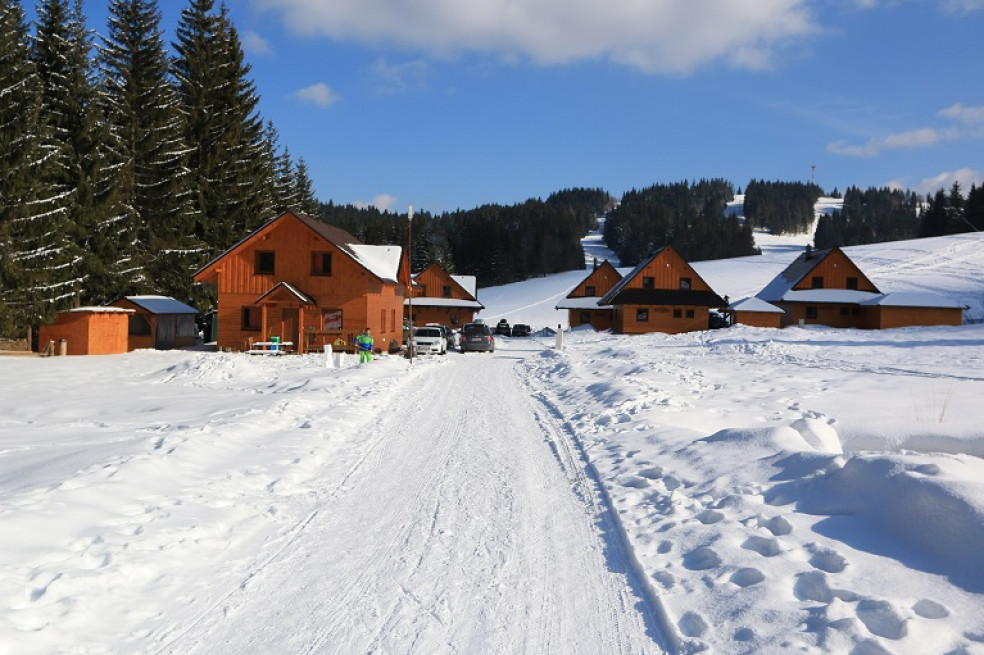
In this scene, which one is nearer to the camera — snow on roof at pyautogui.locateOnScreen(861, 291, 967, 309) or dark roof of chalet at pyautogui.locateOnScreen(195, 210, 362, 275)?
dark roof of chalet at pyautogui.locateOnScreen(195, 210, 362, 275)

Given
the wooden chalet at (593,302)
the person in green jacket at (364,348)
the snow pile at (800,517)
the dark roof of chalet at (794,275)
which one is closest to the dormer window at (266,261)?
the person in green jacket at (364,348)

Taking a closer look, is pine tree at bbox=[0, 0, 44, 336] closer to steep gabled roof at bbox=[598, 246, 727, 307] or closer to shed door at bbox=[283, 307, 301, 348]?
shed door at bbox=[283, 307, 301, 348]

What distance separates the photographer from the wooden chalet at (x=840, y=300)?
52.6 m

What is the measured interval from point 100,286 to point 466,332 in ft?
66.0

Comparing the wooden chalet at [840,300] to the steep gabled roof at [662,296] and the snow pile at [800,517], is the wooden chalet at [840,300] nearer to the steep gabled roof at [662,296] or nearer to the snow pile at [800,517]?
the steep gabled roof at [662,296]

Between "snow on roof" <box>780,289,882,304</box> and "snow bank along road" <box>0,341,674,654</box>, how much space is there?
171ft

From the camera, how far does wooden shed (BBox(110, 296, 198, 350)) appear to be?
115ft

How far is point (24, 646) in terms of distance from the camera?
4082mm

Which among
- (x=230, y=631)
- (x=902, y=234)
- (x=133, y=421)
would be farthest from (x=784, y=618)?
(x=902, y=234)

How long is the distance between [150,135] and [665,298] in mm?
40817

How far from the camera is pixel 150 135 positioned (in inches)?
1570

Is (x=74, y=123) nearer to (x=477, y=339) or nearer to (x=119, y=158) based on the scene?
(x=119, y=158)

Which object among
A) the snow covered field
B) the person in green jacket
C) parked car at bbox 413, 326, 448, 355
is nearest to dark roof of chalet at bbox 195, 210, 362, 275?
parked car at bbox 413, 326, 448, 355

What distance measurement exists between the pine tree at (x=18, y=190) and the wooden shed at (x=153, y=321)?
5.71 meters
